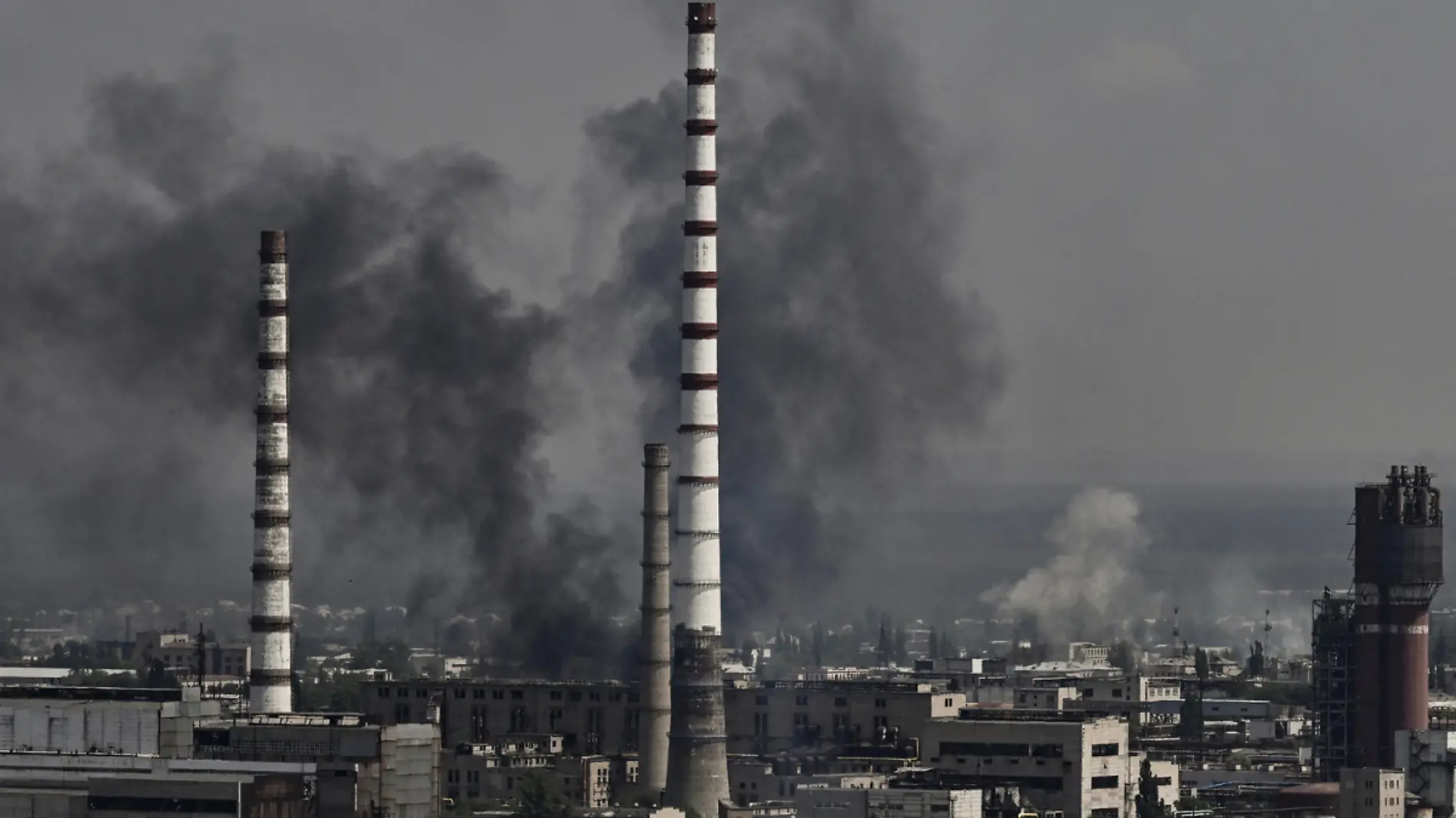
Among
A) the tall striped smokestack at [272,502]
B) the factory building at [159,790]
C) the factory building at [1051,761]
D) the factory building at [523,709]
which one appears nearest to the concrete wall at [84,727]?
the factory building at [159,790]

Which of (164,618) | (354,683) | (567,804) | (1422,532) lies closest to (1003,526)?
(164,618)

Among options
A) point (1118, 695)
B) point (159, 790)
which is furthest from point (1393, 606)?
point (159, 790)

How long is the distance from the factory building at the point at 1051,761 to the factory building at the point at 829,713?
9.93 feet

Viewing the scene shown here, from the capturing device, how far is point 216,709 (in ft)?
189

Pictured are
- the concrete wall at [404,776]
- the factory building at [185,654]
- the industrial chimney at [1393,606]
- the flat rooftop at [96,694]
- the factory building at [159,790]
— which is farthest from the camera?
the factory building at [185,654]

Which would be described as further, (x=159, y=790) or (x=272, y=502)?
(x=272, y=502)

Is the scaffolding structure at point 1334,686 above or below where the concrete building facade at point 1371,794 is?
above

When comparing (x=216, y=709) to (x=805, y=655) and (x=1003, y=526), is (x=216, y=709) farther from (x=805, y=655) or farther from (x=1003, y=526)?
(x=1003, y=526)

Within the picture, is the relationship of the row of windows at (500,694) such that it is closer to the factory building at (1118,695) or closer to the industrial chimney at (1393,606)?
the factory building at (1118,695)

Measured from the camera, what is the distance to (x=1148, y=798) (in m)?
62.1

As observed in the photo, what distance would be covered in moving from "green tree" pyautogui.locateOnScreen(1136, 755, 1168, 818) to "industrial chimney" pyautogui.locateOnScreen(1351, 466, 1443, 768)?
25.2 feet

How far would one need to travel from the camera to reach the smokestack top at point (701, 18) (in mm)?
68250

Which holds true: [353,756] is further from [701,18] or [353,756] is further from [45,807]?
[701,18]

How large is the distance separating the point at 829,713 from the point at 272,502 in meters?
11.4
